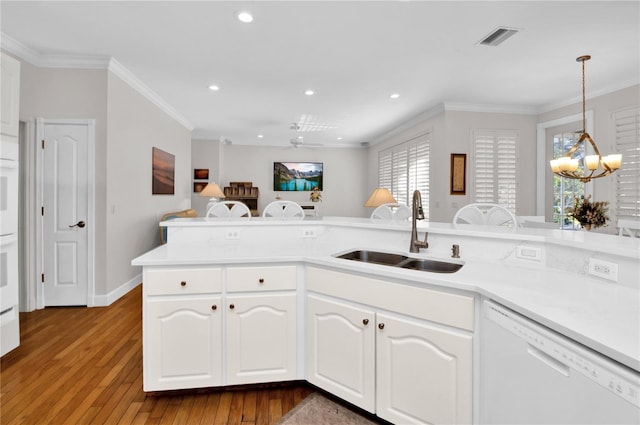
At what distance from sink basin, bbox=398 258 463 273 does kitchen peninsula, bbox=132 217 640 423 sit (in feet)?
0.17

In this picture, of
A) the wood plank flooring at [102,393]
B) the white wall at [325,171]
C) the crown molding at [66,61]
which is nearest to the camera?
the wood plank flooring at [102,393]

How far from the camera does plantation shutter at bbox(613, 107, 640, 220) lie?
382 centimetres

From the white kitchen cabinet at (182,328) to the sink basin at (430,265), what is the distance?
3.79 feet

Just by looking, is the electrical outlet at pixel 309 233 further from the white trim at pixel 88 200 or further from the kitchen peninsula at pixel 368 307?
the white trim at pixel 88 200

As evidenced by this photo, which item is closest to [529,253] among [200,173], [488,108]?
[488,108]

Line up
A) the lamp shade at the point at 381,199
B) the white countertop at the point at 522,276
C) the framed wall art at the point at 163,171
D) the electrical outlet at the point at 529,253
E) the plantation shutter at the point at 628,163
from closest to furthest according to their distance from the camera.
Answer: the white countertop at the point at 522,276
the electrical outlet at the point at 529,253
the plantation shutter at the point at 628,163
the lamp shade at the point at 381,199
the framed wall art at the point at 163,171

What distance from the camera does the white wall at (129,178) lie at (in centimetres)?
355

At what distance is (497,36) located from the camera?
2883 millimetres

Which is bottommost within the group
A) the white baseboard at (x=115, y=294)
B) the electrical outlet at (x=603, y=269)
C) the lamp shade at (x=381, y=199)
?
the white baseboard at (x=115, y=294)

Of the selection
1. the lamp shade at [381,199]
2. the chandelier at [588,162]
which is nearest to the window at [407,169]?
the lamp shade at [381,199]

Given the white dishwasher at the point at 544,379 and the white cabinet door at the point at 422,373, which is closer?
the white dishwasher at the point at 544,379

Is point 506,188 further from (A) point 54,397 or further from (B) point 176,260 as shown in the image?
(A) point 54,397

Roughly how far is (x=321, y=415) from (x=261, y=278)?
0.84m

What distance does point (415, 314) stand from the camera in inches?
57.4
